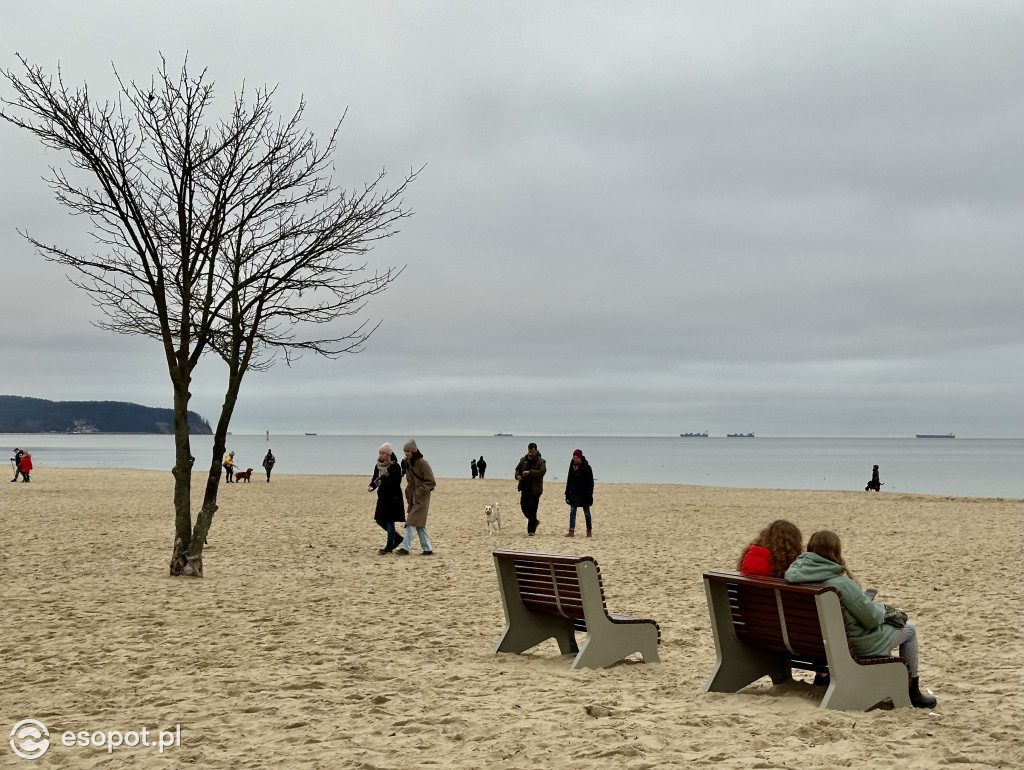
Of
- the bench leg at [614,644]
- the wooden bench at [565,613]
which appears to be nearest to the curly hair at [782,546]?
the wooden bench at [565,613]

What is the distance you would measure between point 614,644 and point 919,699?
80.3 inches

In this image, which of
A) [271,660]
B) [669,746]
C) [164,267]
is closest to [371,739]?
[669,746]

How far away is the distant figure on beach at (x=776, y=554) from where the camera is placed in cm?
611

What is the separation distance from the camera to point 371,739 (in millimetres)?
5070

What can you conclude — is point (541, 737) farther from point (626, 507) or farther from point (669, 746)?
point (626, 507)

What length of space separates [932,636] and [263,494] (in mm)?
28715

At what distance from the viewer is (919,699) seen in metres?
5.60

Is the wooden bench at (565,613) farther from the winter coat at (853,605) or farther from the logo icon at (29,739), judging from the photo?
the logo icon at (29,739)

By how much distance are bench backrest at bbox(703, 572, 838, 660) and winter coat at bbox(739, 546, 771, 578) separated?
245 millimetres

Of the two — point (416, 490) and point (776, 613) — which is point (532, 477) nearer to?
point (416, 490)

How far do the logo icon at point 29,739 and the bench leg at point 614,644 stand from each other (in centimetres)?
326

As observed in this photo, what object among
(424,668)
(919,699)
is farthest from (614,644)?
(919,699)

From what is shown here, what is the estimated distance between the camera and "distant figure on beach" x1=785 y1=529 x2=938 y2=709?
553 cm

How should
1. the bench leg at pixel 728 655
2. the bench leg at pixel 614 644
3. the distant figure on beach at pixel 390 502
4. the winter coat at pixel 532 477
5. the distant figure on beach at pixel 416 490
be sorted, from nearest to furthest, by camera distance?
the bench leg at pixel 728 655 → the bench leg at pixel 614 644 → the distant figure on beach at pixel 416 490 → the distant figure on beach at pixel 390 502 → the winter coat at pixel 532 477
